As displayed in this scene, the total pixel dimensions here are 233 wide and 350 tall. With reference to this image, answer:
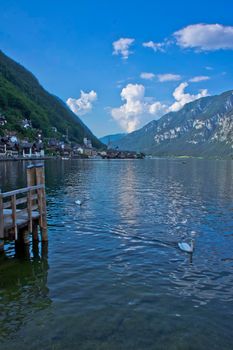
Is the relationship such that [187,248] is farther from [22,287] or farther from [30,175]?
[30,175]

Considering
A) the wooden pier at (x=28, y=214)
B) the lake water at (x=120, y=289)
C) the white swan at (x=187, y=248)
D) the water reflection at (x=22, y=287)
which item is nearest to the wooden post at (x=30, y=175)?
the wooden pier at (x=28, y=214)

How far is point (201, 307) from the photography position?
43.2 ft

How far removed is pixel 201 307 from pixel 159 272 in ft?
13.3

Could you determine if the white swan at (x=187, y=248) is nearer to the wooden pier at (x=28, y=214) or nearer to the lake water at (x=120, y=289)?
the lake water at (x=120, y=289)

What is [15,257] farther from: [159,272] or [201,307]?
[201,307]

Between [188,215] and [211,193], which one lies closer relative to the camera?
[188,215]

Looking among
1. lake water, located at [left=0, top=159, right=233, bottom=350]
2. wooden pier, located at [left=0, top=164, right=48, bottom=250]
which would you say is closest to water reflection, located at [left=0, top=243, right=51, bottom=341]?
lake water, located at [left=0, top=159, right=233, bottom=350]

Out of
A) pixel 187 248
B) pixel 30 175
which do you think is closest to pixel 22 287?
pixel 30 175

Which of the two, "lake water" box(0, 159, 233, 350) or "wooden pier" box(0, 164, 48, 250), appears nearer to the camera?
"lake water" box(0, 159, 233, 350)

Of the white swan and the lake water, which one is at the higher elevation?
the white swan

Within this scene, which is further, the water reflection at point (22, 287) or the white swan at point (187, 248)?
the white swan at point (187, 248)

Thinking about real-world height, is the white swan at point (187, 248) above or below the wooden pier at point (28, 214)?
below

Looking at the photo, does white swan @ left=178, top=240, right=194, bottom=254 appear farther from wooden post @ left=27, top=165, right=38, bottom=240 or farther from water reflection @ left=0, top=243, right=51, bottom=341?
wooden post @ left=27, top=165, right=38, bottom=240

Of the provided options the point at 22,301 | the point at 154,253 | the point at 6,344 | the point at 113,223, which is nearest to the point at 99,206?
the point at 113,223
